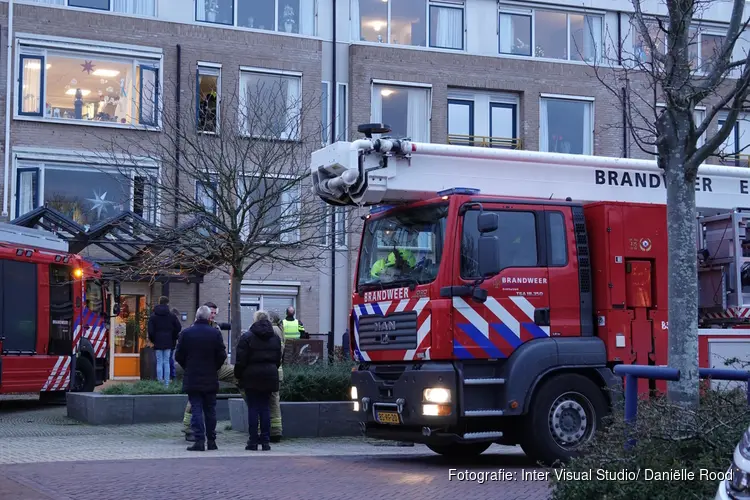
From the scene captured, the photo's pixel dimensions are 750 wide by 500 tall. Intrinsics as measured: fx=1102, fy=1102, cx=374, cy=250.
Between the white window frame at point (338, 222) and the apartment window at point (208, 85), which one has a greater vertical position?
the apartment window at point (208, 85)

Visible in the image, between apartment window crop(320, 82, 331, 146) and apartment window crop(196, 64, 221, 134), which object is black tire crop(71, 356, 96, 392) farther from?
apartment window crop(320, 82, 331, 146)

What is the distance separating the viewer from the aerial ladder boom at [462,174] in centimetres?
1223

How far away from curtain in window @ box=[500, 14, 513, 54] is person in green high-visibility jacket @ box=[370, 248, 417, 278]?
20.7 metres

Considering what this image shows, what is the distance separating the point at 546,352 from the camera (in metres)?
11.8

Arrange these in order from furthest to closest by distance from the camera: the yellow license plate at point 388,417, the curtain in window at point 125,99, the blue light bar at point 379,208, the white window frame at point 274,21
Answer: the white window frame at point 274,21 < the curtain in window at point 125,99 < the blue light bar at point 379,208 < the yellow license plate at point 388,417

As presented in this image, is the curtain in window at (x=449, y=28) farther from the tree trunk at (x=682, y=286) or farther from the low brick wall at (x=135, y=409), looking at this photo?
the tree trunk at (x=682, y=286)

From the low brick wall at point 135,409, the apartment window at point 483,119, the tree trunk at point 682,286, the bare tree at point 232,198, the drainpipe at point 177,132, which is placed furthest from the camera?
the apartment window at point 483,119

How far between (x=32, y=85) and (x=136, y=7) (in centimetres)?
343

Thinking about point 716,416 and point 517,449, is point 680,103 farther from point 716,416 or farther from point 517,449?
point 517,449

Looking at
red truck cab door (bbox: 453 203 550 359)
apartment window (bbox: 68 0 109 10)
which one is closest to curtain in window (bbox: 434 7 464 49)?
apartment window (bbox: 68 0 109 10)

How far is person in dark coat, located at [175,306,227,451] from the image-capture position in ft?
44.5

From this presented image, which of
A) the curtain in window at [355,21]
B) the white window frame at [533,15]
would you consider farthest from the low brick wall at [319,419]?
the white window frame at [533,15]

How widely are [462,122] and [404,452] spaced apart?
1882 cm

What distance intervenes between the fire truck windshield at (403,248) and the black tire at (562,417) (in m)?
1.77
